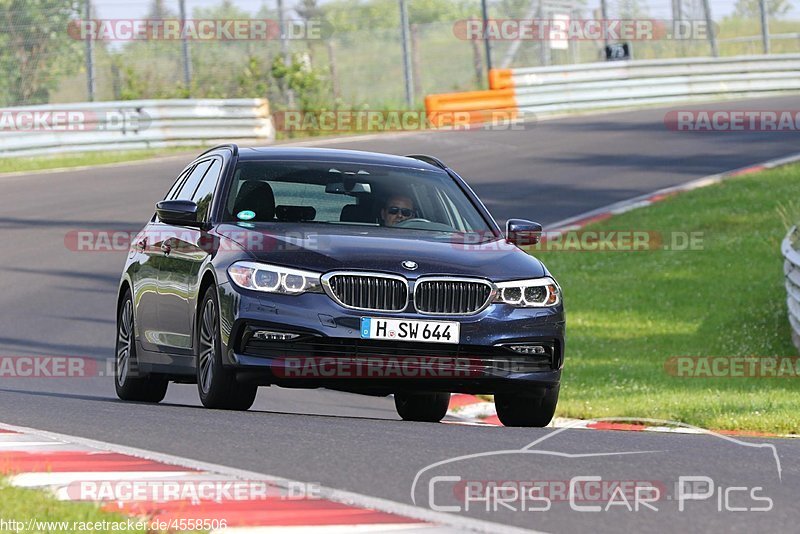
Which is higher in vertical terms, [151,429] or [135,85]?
[135,85]

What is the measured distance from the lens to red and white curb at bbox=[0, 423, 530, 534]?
214 inches

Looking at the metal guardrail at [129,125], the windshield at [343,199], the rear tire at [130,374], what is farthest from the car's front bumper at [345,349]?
the metal guardrail at [129,125]

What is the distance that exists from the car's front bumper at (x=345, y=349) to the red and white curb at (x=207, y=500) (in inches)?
68.3

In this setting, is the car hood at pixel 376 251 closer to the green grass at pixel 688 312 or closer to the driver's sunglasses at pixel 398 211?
the driver's sunglasses at pixel 398 211

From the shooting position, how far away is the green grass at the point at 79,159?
27.5 metres

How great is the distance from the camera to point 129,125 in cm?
2948

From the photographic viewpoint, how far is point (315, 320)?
8602 mm

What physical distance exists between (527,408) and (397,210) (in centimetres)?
149

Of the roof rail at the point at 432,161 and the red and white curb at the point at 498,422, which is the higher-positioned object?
the roof rail at the point at 432,161

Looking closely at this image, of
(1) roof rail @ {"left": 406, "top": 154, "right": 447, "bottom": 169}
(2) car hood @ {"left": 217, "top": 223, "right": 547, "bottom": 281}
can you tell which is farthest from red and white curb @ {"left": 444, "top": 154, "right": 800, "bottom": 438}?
(1) roof rail @ {"left": 406, "top": 154, "right": 447, "bottom": 169}

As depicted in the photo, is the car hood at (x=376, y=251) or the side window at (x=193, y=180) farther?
the side window at (x=193, y=180)

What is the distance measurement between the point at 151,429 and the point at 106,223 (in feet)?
Answer: 45.1

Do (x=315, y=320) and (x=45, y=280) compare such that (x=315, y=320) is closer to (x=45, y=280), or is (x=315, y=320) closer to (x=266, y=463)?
(x=266, y=463)

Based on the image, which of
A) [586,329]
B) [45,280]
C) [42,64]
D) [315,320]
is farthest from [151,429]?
[42,64]
